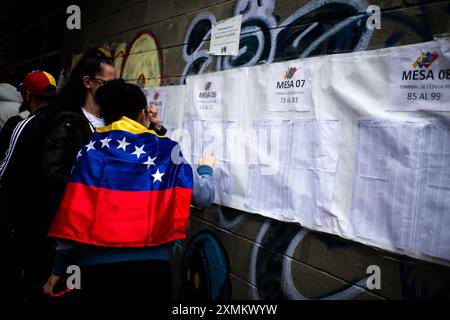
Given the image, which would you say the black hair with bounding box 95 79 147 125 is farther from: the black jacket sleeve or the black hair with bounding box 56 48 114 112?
the black hair with bounding box 56 48 114 112

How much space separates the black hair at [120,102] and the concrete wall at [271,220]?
35.0 inches

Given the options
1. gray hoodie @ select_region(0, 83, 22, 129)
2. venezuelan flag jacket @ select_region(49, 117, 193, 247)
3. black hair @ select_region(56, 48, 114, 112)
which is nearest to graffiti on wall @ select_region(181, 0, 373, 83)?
black hair @ select_region(56, 48, 114, 112)

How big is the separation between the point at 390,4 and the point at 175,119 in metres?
1.82

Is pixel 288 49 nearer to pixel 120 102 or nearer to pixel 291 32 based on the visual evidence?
pixel 291 32

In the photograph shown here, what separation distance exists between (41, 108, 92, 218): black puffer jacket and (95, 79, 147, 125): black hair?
250mm

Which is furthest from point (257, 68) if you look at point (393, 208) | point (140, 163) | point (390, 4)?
point (393, 208)

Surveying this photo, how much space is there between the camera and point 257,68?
233cm

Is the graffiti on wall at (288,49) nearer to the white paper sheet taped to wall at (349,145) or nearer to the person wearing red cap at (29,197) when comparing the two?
the white paper sheet taped to wall at (349,145)

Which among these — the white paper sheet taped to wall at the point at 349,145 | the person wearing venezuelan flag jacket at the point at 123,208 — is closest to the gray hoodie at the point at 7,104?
the white paper sheet taped to wall at the point at 349,145

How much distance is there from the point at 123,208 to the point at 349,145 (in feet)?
3.48

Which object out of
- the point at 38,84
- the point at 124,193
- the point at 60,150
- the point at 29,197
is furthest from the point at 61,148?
the point at 38,84

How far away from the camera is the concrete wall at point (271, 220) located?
165 centimetres

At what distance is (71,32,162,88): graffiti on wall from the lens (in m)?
3.53
